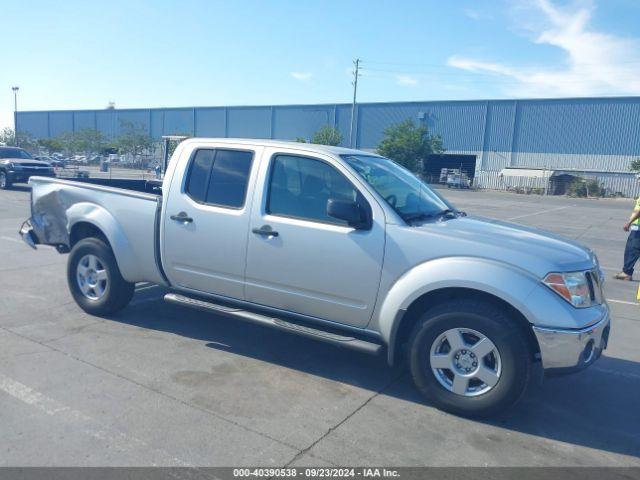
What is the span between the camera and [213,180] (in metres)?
5.15

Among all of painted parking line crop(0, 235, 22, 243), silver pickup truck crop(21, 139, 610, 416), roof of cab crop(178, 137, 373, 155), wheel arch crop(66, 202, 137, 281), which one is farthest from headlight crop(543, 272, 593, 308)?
painted parking line crop(0, 235, 22, 243)

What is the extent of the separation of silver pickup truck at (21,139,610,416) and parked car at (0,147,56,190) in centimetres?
1982

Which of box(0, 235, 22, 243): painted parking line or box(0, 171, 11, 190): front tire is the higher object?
box(0, 171, 11, 190): front tire

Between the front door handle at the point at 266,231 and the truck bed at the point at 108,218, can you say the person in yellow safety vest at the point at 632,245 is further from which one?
the truck bed at the point at 108,218

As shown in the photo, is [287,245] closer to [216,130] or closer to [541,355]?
[541,355]

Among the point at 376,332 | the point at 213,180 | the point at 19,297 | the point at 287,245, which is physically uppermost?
the point at 213,180

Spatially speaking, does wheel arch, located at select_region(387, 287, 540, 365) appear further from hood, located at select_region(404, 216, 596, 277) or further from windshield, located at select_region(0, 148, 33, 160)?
windshield, located at select_region(0, 148, 33, 160)

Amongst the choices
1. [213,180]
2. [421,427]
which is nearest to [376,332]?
[421,427]

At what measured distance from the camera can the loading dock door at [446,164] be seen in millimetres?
54844

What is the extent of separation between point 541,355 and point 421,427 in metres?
0.97

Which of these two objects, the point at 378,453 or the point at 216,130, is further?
the point at 216,130

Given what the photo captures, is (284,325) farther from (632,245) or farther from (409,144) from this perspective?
(409,144)

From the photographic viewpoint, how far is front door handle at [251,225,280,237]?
182 inches

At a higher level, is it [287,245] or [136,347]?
[287,245]
